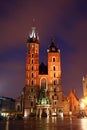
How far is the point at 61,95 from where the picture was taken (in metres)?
95.4

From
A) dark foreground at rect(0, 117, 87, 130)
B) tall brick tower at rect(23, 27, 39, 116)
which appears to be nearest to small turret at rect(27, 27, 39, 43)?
tall brick tower at rect(23, 27, 39, 116)

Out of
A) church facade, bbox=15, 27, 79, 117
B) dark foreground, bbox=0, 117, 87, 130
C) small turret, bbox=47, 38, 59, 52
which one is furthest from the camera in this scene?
small turret, bbox=47, 38, 59, 52

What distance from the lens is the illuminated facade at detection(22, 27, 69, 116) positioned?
92938 millimetres

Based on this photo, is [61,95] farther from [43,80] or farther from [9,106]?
[9,106]

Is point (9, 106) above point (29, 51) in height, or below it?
below

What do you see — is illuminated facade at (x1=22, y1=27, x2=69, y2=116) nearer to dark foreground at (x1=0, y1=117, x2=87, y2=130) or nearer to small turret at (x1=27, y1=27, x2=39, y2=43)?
small turret at (x1=27, y1=27, x2=39, y2=43)

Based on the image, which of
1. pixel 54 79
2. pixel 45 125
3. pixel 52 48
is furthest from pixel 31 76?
pixel 45 125

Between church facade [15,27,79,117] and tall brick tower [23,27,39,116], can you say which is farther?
tall brick tower [23,27,39,116]

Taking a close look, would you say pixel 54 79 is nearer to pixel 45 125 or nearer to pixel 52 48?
pixel 52 48

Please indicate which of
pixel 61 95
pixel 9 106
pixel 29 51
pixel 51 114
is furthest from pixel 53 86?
pixel 9 106

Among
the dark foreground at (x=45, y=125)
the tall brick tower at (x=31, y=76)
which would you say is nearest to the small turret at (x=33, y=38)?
the tall brick tower at (x=31, y=76)

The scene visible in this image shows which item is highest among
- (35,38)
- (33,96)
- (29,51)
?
(35,38)

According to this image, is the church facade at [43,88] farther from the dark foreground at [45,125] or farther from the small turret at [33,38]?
the dark foreground at [45,125]

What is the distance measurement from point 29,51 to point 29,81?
40.3 feet
